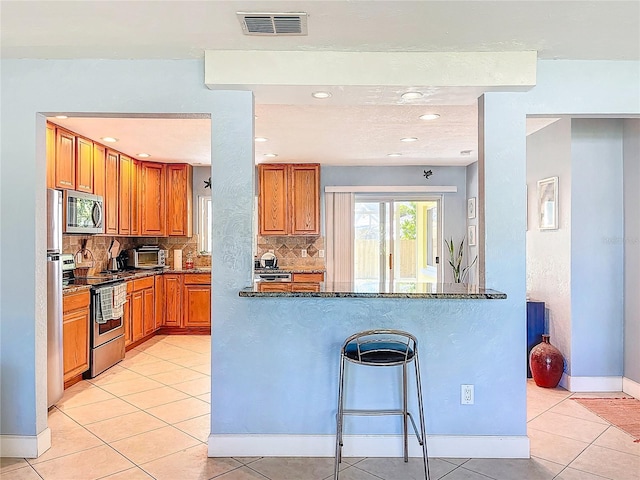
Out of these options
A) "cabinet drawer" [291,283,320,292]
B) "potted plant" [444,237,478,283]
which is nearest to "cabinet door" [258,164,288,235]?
"potted plant" [444,237,478,283]

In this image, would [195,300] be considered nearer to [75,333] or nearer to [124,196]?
[124,196]

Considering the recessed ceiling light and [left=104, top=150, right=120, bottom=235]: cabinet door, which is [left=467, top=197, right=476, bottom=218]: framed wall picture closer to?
the recessed ceiling light

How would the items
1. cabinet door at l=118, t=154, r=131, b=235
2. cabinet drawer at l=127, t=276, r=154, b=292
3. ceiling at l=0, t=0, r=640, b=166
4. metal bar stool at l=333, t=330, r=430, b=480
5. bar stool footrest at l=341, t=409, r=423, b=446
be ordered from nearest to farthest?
1. ceiling at l=0, t=0, r=640, b=166
2. metal bar stool at l=333, t=330, r=430, b=480
3. bar stool footrest at l=341, t=409, r=423, b=446
4. cabinet drawer at l=127, t=276, r=154, b=292
5. cabinet door at l=118, t=154, r=131, b=235

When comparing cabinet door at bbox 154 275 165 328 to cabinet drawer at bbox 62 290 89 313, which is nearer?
cabinet drawer at bbox 62 290 89 313

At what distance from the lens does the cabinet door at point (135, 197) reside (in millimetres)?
6170

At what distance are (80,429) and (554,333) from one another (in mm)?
3847

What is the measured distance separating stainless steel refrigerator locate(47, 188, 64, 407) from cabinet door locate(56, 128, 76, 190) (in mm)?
809

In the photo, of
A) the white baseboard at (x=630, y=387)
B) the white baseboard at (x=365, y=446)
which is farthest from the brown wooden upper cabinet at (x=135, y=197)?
the white baseboard at (x=630, y=387)

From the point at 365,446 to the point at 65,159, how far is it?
3617 mm

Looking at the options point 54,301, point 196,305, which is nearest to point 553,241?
point 54,301

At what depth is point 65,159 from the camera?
4512mm

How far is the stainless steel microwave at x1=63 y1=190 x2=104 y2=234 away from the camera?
14.9 ft

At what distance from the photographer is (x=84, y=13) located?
7.30ft

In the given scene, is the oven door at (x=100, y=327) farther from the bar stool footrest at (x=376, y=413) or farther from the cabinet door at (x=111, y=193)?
the bar stool footrest at (x=376, y=413)
